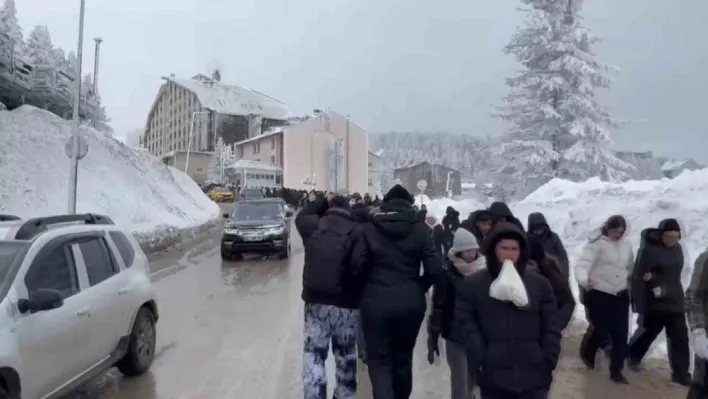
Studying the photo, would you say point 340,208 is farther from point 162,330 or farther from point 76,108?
point 76,108

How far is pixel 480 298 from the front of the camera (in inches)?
148

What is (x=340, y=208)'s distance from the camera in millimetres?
5410

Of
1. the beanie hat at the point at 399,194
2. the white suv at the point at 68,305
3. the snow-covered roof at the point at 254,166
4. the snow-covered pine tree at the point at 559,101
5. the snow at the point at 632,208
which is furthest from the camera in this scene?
the snow-covered roof at the point at 254,166

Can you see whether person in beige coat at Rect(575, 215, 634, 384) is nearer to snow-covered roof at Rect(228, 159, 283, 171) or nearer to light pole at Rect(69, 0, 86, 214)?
light pole at Rect(69, 0, 86, 214)

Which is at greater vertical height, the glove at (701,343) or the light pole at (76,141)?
the light pole at (76,141)

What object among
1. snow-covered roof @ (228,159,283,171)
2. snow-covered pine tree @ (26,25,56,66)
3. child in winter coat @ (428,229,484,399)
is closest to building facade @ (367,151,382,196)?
snow-covered roof @ (228,159,283,171)

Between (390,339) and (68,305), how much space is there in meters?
2.74

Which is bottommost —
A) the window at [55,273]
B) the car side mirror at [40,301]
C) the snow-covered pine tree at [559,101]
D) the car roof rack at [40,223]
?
the car side mirror at [40,301]

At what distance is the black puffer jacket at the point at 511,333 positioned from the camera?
12.0ft

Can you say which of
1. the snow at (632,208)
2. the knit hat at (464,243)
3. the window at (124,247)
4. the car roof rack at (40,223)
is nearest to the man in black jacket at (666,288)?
the snow at (632,208)

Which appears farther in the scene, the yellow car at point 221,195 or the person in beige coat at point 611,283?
the yellow car at point 221,195

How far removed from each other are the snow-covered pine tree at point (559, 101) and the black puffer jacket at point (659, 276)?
20.5 m

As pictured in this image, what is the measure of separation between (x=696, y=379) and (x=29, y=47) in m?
72.3

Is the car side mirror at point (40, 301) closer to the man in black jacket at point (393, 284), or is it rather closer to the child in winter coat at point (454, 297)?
the man in black jacket at point (393, 284)
